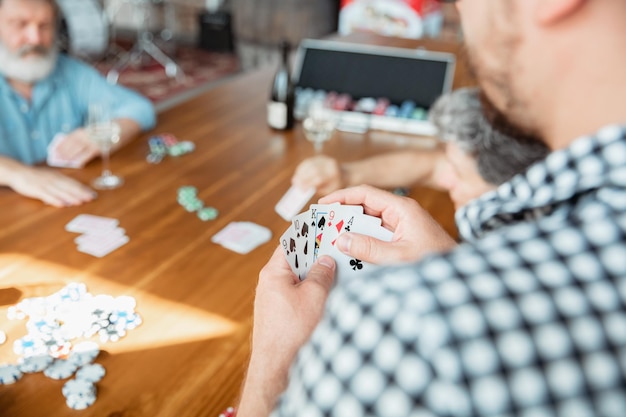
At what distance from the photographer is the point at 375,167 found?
5.55 feet

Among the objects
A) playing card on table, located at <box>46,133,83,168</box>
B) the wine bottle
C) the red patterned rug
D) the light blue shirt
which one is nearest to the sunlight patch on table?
playing card on table, located at <box>46,133,83,168</box>

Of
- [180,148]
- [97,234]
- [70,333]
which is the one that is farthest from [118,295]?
[180,148]

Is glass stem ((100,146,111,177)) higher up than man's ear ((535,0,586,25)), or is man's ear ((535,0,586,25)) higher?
man's ear ((535,0,586,25))

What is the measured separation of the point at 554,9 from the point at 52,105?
2.00 metres

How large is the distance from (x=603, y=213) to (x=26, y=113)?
210 cm

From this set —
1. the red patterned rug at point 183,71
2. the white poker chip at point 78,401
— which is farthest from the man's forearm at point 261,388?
the red patterned rug at point 183,71

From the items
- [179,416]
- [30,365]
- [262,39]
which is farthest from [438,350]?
[262,39]

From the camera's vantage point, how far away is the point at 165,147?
→ 1798 mm

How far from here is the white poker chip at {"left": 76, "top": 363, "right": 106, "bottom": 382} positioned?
3.06 ft

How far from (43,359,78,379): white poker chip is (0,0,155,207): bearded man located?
34.2 inches

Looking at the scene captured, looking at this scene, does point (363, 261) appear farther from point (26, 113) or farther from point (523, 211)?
point (26, 113)

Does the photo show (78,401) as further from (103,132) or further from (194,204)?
(103,132)

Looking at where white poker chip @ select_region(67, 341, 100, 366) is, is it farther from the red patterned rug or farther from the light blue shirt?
the red patterned rug

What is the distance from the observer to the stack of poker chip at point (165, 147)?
175 cm
